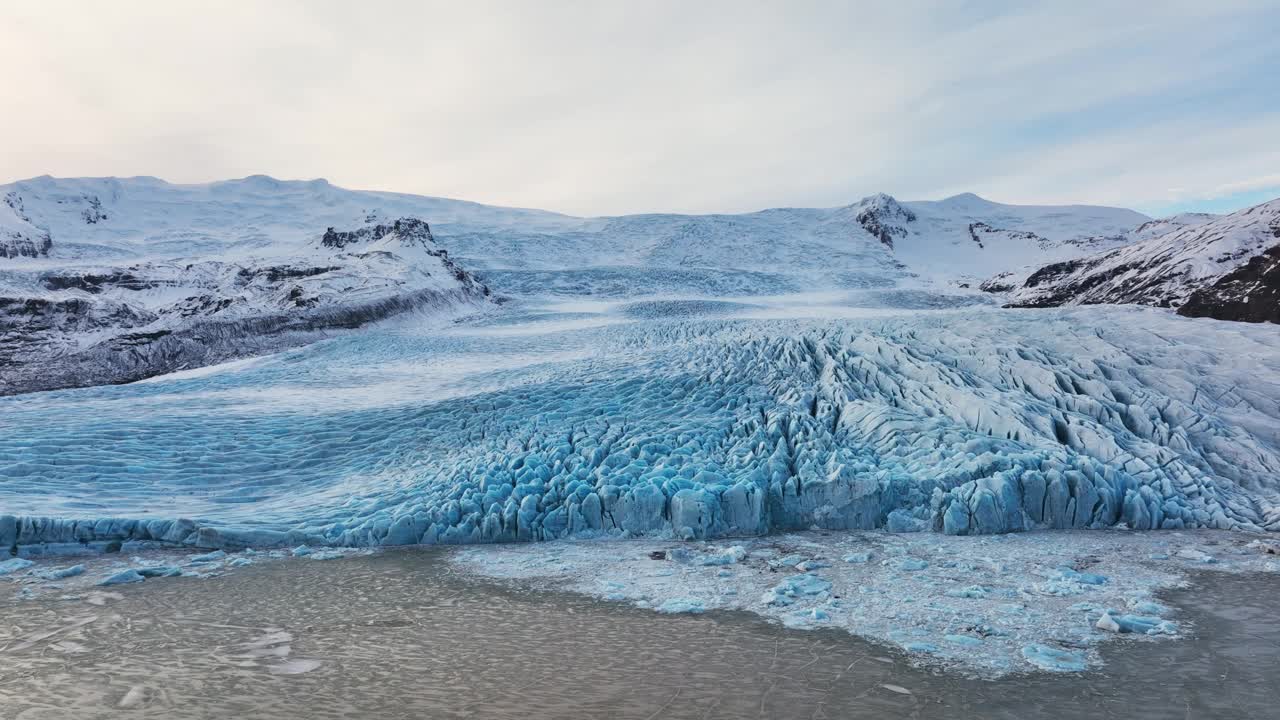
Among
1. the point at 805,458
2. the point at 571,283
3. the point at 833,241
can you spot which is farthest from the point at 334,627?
the point at 833,241

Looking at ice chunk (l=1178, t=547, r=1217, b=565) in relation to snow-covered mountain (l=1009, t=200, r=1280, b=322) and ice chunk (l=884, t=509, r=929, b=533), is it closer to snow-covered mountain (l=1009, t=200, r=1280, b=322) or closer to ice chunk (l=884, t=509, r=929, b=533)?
ice chunk (l=884, t=509, r=929, b=533)

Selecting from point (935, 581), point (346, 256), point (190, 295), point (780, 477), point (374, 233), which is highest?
point (374, 233)

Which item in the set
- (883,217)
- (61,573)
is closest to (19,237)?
(61,573)

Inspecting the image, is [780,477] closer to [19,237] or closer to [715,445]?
[715,445]

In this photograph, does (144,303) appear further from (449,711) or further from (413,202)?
(413,202)

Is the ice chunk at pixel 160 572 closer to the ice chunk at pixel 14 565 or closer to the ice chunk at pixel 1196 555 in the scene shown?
the ice chunk at pixel 14 565
